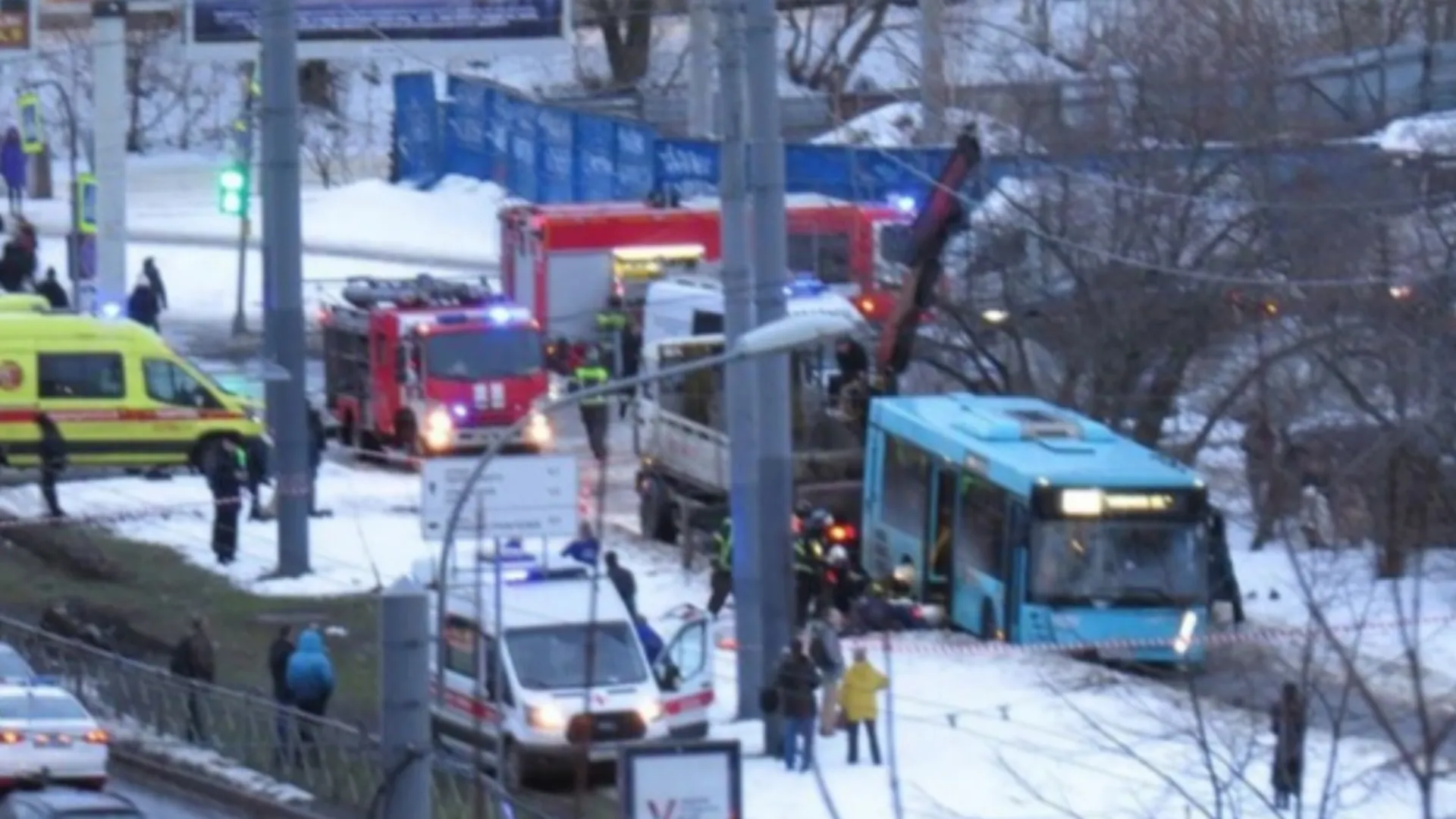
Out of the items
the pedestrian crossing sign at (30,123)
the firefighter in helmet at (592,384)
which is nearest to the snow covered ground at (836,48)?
the pedestrian crossing sign at (30,123)

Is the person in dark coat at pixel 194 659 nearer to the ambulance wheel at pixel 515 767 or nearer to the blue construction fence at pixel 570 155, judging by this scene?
the ambulance wheel at pixel 515 767

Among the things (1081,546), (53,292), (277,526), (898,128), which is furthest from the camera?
(898,128)

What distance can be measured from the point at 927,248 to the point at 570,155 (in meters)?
25.9

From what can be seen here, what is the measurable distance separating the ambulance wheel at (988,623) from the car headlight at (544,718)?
727cm

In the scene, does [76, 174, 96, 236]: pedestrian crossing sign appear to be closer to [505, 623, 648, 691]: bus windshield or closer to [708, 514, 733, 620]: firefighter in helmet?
[708, 514, 733, 620]: firefighter in helmet

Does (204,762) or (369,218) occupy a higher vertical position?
(369,218)

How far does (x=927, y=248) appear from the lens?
3775cm

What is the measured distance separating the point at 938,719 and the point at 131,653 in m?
8.65

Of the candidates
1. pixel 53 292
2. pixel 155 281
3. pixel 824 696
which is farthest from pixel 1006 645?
pixel 155 281

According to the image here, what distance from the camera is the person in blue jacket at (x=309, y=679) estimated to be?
28406 mm

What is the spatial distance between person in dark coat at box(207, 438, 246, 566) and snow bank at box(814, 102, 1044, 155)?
11.8 m

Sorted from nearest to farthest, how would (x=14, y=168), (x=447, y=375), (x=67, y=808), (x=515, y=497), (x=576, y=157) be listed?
(x=67, y=808)
(x=515, y=497)
(x=447, y=375)
(x=576, y=157)
(x=14, y=168)

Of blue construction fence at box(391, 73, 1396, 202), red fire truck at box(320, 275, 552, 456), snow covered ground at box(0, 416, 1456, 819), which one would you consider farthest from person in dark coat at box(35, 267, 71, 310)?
snow covered ground at box(0, 416, 1456, 819)

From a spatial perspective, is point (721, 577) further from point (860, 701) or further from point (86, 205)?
point (86, 205)
